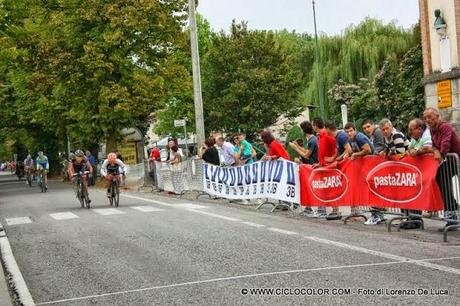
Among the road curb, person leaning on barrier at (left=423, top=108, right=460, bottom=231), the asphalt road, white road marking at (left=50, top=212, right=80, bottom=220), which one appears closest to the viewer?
the asphalt road

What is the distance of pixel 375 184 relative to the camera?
12445mm

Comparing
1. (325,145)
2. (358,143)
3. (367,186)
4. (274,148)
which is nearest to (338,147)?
(325,145)

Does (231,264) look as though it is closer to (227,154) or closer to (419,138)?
(419,138)

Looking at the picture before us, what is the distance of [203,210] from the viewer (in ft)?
56.2

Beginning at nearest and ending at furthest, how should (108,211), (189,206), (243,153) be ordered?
(108,211)
(189,206)
(243,153)

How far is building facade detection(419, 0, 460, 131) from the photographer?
93.1 ft

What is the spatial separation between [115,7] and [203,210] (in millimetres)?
22907

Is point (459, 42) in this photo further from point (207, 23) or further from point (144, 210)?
point (207, 23)

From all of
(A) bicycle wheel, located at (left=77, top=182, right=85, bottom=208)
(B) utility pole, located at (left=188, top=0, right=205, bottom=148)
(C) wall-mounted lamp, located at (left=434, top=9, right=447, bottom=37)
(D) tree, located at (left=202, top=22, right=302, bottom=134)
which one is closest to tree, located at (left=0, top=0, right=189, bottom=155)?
(B) utility pole, located at (left=188, top=0, right=205, bottom=148)

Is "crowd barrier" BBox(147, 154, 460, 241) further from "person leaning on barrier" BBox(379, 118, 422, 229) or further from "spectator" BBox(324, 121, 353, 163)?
"person leaning on barrier" BBox(379, 118, 422, 229)

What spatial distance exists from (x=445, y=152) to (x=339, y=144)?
3107 millimetres

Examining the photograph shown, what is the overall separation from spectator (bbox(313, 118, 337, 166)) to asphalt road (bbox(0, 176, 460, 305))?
54.2 inches

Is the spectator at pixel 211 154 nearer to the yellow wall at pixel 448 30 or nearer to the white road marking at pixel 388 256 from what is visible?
the white road marking at pixel 388 256

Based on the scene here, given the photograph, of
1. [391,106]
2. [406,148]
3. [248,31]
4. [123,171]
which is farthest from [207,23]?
[406,148]
